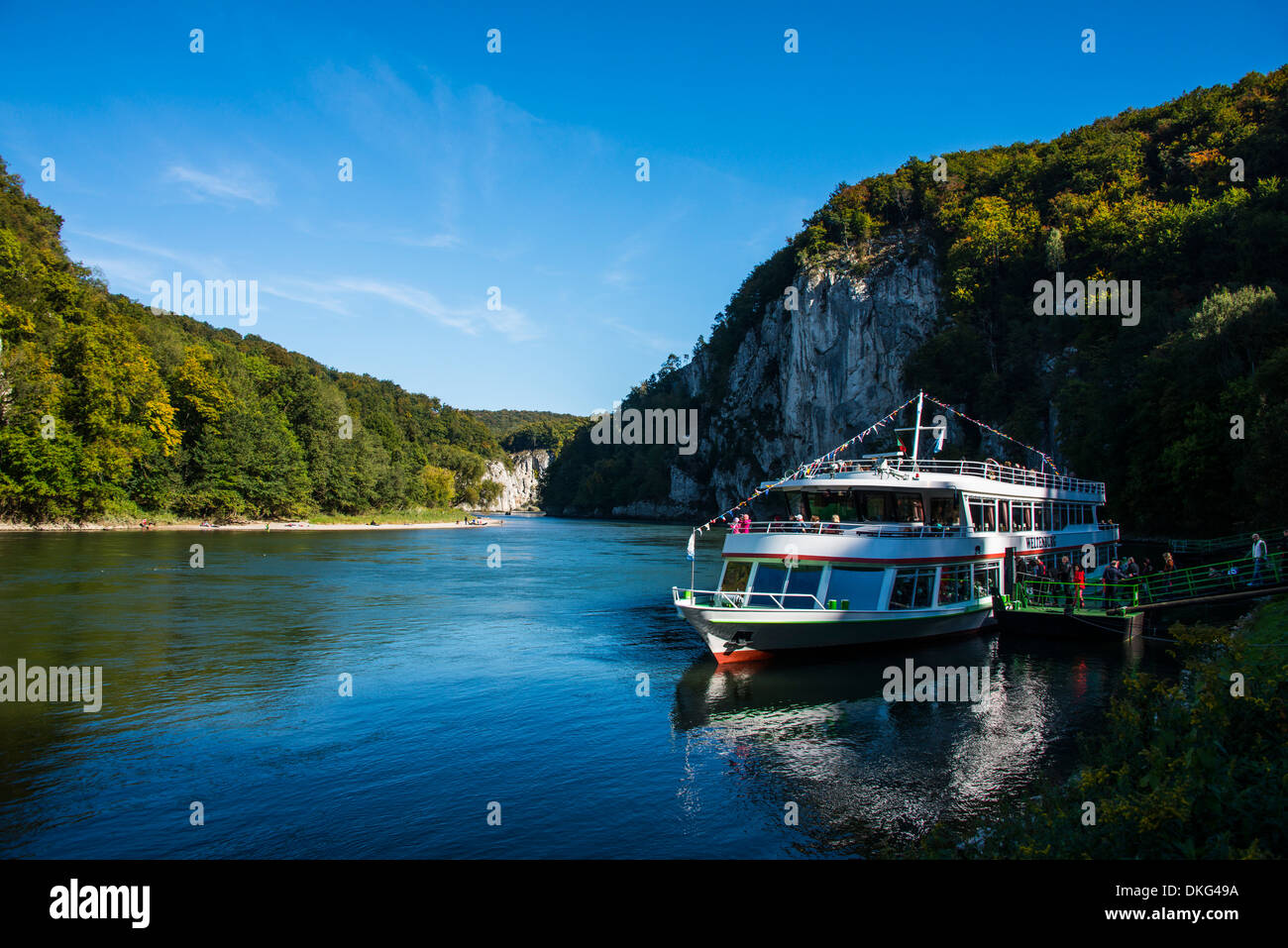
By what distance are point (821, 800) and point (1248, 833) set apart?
8.20 meters

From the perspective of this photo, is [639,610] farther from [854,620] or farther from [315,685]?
[315,685]

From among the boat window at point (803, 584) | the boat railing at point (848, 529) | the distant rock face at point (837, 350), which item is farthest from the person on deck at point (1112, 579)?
the distant rock face at point (837, 350)

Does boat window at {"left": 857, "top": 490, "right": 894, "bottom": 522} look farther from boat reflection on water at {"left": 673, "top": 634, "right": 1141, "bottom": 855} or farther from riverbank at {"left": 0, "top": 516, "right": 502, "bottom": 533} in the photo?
riverbank at {"left": 0, "top": 516, "right": 502, "bottom": 533}

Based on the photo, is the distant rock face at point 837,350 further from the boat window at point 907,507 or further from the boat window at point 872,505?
the boat window at point 872,505

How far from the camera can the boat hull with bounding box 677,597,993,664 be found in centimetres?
2445

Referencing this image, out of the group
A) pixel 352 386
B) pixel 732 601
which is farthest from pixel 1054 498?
pixel 352 386

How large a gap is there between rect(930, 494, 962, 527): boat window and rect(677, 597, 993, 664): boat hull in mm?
4275

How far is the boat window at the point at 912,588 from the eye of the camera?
2711 cm

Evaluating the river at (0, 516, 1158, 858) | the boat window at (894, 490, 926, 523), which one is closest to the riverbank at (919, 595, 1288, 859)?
the river at (0, 516, 1158, 858)

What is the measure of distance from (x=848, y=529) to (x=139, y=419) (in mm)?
88111

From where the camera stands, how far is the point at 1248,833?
7.26m

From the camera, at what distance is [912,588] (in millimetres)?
27750

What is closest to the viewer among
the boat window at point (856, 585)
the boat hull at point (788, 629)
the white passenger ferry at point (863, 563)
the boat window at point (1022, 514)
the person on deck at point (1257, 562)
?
the boat hull at point (788, 629)

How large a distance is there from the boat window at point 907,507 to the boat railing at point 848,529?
553 mm
